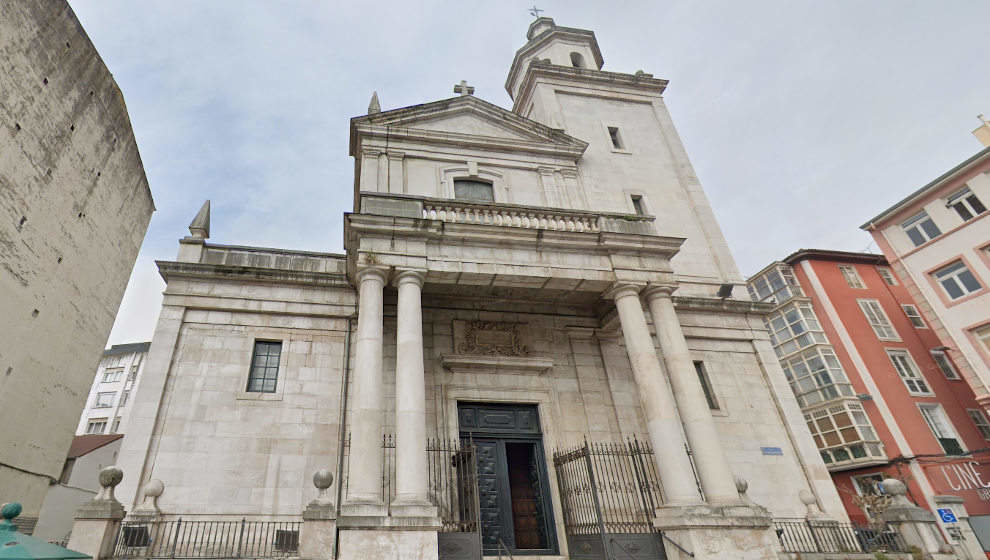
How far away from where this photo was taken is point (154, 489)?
372 inches

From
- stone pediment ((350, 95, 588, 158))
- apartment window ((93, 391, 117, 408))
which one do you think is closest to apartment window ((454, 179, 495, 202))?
stone pediment ((350, 95, 588, 158))

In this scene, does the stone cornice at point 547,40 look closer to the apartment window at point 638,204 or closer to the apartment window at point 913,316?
the apartment window at point 638,204

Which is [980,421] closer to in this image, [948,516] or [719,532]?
[948,516]

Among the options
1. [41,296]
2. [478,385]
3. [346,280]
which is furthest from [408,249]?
[41,296]

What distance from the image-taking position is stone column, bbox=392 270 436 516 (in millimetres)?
8383

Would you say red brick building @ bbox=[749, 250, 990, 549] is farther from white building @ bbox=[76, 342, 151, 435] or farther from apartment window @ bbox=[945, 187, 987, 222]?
white building @ bbox=[76, 342, 151, 435]

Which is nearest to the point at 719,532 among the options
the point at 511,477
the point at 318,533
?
the point at 511,477

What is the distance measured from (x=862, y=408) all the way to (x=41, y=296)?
33.9 meters

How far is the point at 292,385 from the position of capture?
11531 millimetres

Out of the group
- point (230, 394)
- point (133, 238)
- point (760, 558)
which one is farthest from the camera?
point (133, 238)

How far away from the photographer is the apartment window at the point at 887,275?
31266 millimetres

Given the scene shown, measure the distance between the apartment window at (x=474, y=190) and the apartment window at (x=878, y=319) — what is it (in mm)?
25482

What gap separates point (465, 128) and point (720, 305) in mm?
9612

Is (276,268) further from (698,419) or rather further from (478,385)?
(698,419)
